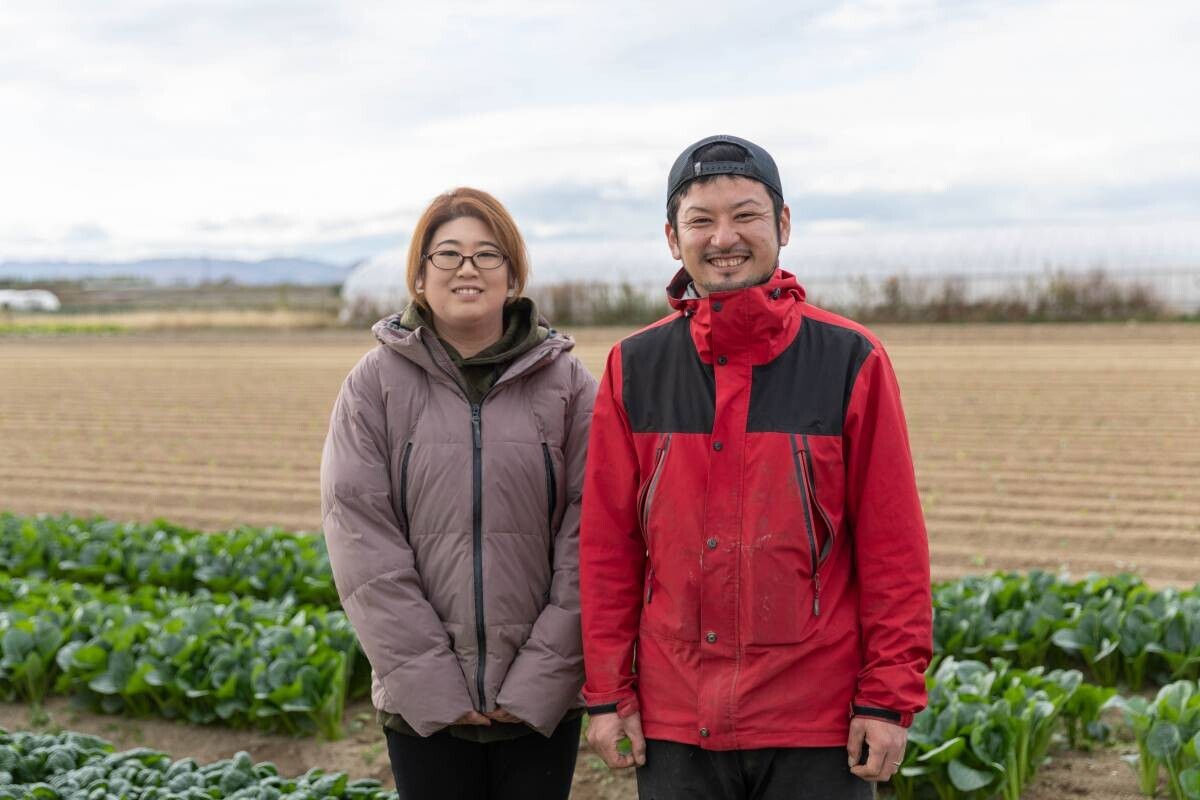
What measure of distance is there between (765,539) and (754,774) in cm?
47

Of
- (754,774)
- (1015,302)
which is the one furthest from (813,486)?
(1015,302)

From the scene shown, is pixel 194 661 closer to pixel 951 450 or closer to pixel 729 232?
pixel 729 232

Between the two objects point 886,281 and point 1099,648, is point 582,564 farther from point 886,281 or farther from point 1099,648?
Answer: point 886,281

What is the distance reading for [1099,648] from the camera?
527 cm

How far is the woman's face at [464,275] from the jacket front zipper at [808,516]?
81 centimetres

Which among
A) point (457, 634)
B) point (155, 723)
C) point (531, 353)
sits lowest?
point (155, 723)

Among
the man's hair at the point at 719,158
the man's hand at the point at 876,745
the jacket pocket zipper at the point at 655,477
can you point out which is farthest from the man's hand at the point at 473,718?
the man's hair at the point at 719,158

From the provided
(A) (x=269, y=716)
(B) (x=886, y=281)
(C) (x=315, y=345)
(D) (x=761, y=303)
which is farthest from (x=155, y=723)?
(B) (x=886, y=281)

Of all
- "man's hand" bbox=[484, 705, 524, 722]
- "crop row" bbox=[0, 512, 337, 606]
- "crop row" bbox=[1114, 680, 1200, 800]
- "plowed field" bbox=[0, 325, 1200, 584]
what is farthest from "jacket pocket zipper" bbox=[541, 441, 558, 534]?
"plowed field" bbox=[0, 325, 1200, 584]

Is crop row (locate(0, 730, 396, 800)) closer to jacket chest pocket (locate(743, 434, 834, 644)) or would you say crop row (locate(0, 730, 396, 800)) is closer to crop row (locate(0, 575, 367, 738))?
crop row (locate(0, 575, 367, 738))

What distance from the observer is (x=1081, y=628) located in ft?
17.3

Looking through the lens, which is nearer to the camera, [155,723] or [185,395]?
[155,723]

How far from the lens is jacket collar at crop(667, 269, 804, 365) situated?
2.39m

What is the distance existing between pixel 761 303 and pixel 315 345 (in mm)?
30203
